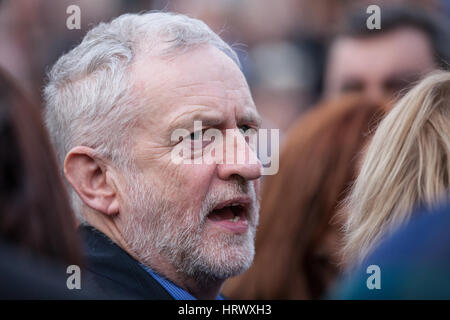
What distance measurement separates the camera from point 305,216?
276cm

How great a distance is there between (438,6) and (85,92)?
2872 millimetres

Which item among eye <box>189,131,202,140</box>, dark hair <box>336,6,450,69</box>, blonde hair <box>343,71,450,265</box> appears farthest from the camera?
dark hair <box>336,6,450,69</box>

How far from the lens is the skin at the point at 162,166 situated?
7.11 ft

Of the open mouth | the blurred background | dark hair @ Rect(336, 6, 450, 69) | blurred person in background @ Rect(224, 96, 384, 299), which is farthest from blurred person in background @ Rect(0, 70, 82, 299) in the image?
dark hair @ Rect(336, 6, 450, 69)

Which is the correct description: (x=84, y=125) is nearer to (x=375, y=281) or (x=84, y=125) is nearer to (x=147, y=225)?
(x=147, y=225)

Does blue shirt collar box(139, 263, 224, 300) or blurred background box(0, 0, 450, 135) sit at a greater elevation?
blurred background box(0, 0, 450, 135)

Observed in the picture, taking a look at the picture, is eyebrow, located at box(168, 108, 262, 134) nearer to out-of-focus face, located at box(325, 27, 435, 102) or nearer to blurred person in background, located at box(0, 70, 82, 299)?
blurred person in background, located at box(0, 70, 82, 299)

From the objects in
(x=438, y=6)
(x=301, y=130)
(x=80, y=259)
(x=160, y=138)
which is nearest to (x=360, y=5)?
(x=438, y=6)

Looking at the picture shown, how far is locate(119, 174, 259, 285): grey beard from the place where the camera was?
2.14 meters

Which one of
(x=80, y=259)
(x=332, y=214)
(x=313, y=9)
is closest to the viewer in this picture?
(x=80, y=259)

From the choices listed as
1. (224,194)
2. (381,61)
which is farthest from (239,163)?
(381,61)

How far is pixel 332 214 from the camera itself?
270 cm

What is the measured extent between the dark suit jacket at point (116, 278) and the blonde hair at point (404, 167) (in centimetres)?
62

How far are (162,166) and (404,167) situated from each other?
786 mm
